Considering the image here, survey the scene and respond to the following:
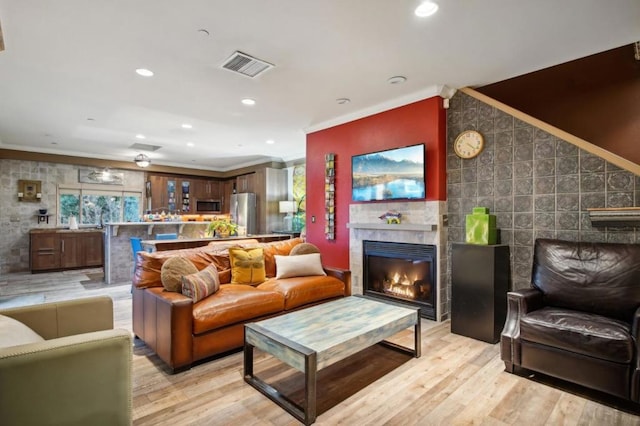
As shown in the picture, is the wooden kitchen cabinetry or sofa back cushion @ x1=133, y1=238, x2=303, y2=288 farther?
the wooden kitchen cabinetry

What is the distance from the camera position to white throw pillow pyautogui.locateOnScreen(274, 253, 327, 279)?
3891 mm

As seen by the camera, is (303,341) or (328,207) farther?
(328,207)

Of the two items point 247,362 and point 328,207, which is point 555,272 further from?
point 328,207

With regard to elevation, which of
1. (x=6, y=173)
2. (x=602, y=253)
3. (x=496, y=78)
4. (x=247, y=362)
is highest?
(x=496, y=78)

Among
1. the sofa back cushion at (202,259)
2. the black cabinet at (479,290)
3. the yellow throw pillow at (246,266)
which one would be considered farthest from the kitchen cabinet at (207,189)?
the black cabinet at (479,290)

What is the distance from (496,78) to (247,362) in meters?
3.78

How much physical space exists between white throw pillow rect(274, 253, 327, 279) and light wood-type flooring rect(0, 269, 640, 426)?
1070 millimetres

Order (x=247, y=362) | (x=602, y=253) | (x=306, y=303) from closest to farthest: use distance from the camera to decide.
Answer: (x=247, y=362)
(x=602, y=253)
(x=306, y=303)

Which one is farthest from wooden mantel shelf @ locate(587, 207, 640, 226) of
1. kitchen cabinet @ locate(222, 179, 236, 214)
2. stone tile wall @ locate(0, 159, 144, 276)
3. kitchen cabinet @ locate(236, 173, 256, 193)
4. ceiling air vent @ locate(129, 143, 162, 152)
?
stone tile wall @ locate(0, 159, 144, 276)

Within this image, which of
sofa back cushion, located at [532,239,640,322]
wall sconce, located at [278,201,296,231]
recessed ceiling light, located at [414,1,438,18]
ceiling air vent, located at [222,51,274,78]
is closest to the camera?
recessed ceiling light, located at [414,1,438,18]

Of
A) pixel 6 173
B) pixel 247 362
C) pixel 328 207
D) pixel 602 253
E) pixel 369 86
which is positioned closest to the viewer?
pixel 247 362

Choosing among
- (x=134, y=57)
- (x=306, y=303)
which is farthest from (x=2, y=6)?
(x=306, y=303)

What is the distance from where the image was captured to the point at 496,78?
144 inches

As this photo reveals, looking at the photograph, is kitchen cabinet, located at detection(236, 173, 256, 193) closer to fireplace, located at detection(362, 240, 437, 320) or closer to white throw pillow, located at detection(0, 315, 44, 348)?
fireplace, located at detection(362, 240, 437, 320)
